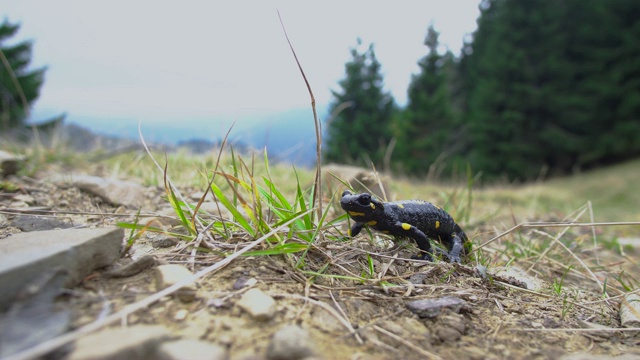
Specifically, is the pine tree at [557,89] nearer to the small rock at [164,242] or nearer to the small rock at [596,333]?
the small rock at [596,333]

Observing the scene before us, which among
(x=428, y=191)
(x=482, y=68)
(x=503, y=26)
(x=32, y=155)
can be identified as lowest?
(x=428, y=191)

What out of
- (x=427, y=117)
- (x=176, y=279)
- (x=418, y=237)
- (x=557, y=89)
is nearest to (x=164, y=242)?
(x=176, y=279)

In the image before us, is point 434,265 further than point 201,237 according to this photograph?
Yes

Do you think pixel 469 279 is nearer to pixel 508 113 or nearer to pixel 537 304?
pixel 537 304

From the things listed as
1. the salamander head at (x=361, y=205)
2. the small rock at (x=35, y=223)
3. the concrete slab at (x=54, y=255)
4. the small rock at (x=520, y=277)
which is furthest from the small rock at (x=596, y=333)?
the small rock at (x=35, y=223)

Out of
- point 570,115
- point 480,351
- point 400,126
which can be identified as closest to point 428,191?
point 480,351

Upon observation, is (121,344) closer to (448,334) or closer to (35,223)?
(448,334)
